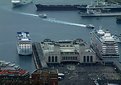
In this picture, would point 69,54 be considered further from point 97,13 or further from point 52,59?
point 97,13

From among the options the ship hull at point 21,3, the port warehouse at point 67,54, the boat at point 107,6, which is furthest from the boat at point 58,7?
the port warehouse at point 67,54

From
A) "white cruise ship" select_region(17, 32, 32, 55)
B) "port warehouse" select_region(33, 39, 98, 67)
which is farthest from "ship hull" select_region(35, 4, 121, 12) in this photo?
"port warehouse" select_region(33, 39, 98, 67)

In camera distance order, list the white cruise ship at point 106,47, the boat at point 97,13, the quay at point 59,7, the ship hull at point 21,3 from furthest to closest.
Result: the ship hull at point 21,3
the quay at point 59,7
the boat at point 97,13
the white cruise ship at point 106,47

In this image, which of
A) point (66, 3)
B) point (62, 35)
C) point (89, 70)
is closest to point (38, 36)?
point (62, 35)

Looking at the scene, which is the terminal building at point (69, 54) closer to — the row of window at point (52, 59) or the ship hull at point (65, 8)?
the row of window at point (52, 59)

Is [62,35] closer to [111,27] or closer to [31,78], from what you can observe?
[111,27]
